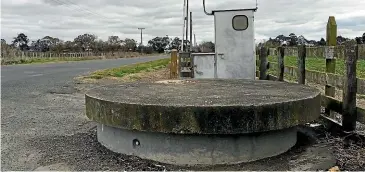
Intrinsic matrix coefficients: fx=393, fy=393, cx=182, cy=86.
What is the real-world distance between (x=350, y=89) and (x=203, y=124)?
1884 millimetres

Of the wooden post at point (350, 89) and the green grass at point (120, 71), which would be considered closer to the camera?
the wooden post at point (350, 89)

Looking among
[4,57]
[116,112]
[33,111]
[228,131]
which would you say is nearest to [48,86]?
→ [33,111]

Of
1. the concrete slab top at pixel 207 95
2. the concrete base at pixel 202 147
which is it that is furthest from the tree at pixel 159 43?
the concrete base at pixel 202 147

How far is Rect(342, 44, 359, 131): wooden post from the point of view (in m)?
4.28

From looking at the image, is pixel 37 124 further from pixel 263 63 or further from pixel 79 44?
pixel 79 44

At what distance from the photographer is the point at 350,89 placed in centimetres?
431

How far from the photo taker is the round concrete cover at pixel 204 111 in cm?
347

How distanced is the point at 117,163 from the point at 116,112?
1.58 feet

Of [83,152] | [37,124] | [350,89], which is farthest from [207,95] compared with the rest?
[37,124]

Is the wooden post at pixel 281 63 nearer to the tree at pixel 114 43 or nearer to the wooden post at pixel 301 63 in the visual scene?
the wooden post at pixel 301 63

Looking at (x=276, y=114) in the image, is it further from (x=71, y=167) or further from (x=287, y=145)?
(x=71, y=167)

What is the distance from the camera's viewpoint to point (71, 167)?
363cm

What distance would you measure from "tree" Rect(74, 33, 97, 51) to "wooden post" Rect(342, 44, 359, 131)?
6810cm

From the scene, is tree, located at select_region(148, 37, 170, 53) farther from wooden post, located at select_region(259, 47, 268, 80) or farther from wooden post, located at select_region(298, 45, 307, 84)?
wooden post, located at select_region(298, 45, 307, 84)
